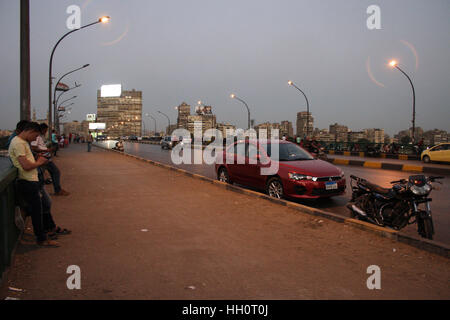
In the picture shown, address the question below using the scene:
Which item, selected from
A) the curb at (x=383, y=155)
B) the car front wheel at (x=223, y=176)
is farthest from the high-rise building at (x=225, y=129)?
the car front wheel at (x=223, y=176)

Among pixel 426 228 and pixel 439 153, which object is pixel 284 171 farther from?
pixel 439 153

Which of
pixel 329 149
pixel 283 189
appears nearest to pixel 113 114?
pixel 329 149

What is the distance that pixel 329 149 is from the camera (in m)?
33.3

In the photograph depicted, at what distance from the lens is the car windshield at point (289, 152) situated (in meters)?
8.52

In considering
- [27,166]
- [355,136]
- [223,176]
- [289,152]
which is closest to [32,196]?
[27,166]

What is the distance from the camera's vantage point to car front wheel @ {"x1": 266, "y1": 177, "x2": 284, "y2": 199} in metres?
7.98

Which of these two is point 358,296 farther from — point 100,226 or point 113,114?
point 113,114

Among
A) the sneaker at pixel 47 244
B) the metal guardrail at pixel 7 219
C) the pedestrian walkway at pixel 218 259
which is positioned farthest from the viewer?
the sneaker at pixel 47 244

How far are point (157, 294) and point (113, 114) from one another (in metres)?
149

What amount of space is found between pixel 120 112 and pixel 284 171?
149 meters

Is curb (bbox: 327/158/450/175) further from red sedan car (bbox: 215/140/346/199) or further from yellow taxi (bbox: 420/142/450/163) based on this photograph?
red sedan car (bbox: 215/140/346/199)

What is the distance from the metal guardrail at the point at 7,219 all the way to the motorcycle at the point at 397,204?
Result: 5.10 meters

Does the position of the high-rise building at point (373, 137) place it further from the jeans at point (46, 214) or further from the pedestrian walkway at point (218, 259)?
the jeans at point (46, 214)

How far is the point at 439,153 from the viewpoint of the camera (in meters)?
21.1
